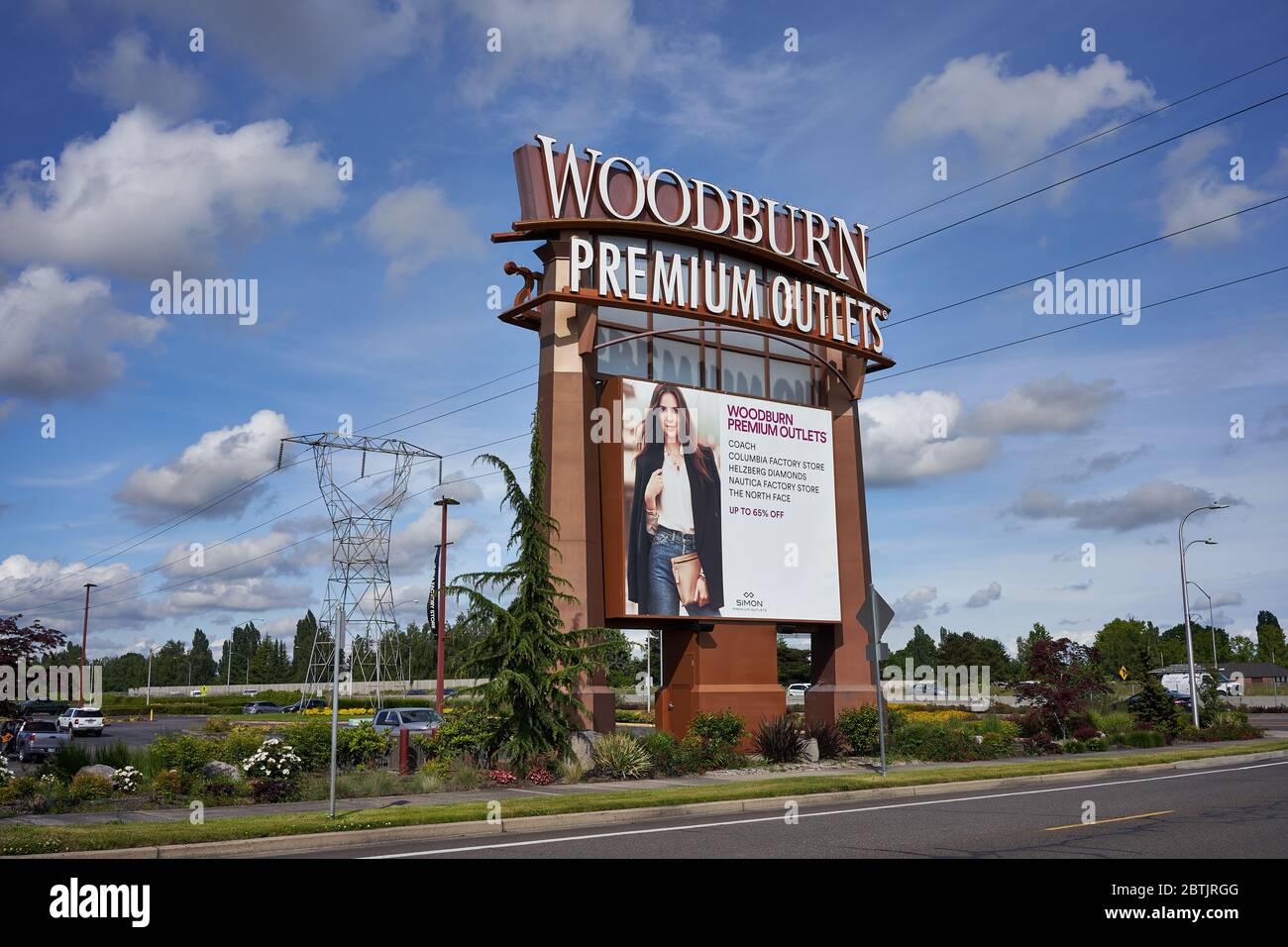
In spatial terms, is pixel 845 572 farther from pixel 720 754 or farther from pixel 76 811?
pixel 76 811

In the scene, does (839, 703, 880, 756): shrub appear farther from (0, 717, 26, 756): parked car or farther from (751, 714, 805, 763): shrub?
(0, 717, 26, 756): parked car

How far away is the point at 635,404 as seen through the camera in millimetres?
27703

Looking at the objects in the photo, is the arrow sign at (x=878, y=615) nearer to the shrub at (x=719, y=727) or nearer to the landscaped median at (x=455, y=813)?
the landscaped median at (x=455, y=813)

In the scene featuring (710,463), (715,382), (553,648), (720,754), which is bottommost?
(720,754)

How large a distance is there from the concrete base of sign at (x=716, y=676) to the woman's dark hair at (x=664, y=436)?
4.39 m

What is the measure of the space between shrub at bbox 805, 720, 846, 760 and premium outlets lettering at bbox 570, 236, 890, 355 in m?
11.5

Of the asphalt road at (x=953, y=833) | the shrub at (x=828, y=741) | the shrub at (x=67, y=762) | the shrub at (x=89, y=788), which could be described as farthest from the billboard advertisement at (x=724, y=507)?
the shrub at (x=67, y=762)

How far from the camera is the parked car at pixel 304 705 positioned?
74625mm

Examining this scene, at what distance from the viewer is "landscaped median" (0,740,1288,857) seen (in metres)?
13.4

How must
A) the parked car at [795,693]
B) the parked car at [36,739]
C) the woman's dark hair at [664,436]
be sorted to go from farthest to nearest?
the parked car at [795,693] → the parked car at [36,739] → the woman's dark hair at [664,436]

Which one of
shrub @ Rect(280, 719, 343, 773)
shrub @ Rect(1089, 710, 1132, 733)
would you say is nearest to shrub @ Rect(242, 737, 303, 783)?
shrub @ Rect(280, 719, 343, 773)
